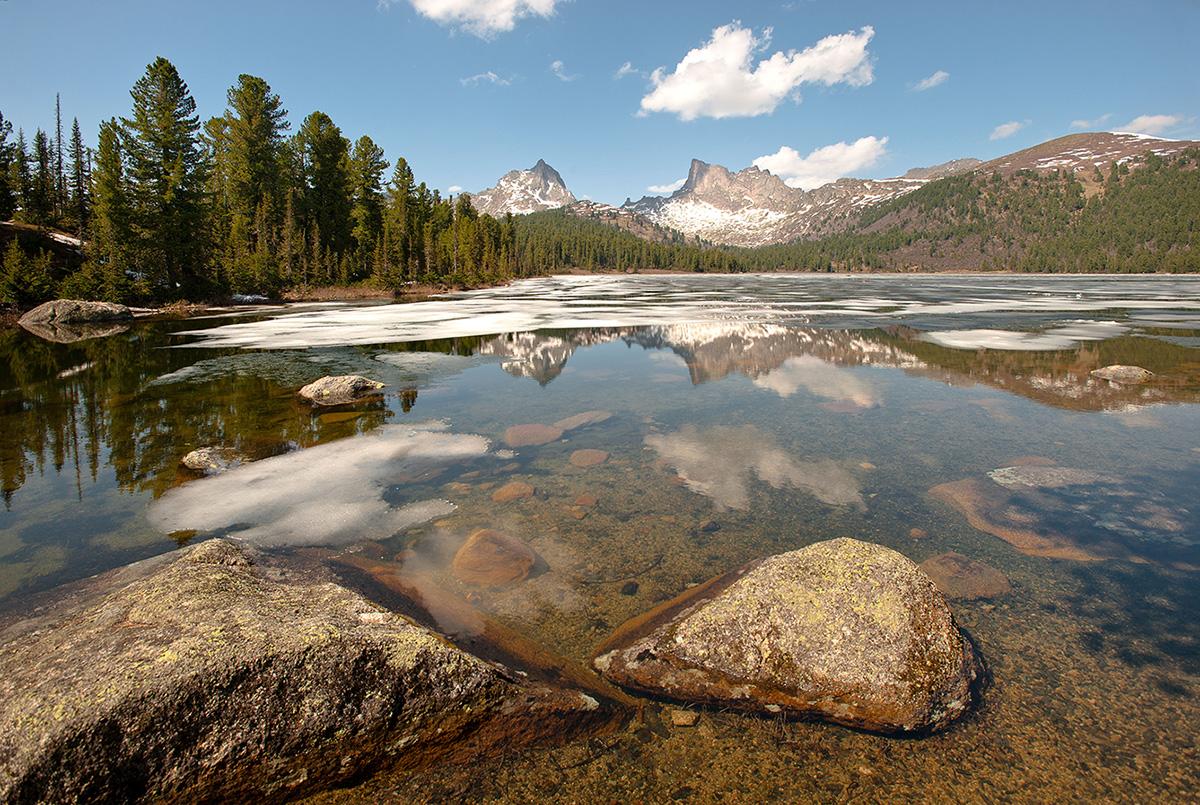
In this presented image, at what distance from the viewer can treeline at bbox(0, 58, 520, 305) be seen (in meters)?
45.2

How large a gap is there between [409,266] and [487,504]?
77842 millimetres

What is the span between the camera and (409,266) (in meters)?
79.4

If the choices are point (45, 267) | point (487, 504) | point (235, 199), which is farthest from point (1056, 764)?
point (235, 199)

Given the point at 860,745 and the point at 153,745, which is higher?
the point at 153,745

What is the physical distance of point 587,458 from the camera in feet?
37.3

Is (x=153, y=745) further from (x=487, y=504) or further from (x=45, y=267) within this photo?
(x=45, y=267)

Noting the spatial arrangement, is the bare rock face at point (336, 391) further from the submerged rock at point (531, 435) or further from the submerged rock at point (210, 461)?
the submerged rock at point (531, 435)

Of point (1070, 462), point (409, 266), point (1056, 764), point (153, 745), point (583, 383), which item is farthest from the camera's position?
point (409, 266)

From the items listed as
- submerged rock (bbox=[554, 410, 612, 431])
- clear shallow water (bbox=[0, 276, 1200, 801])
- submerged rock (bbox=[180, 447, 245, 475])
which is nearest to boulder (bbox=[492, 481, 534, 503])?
clear shallow water (bbox=[0, 276, 1200, 801])

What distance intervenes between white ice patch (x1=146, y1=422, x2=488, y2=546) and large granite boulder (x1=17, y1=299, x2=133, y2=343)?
1287 inches

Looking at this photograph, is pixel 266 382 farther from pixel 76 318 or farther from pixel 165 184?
pixel 165 184

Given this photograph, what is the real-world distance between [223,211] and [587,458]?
70.8 m

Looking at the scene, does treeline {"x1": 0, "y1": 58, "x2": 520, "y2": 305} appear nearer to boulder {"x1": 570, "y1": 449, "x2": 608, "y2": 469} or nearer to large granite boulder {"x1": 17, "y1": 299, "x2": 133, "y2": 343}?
large granite boulder {"x1": 17, "y1": 299, "x2": 133, "y2": 343}

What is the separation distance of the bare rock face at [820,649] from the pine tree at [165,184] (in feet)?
190
